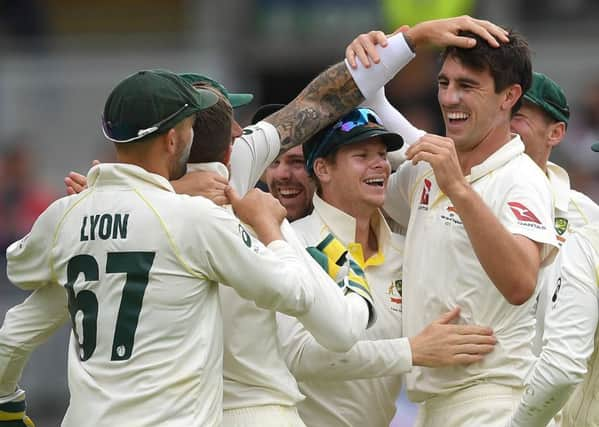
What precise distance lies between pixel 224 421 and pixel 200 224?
848mm

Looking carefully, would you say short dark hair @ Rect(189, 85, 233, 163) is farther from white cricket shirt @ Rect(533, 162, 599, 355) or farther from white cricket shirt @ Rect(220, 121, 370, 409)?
white cricket shirt @ Rect(533, 162, 599, 355)

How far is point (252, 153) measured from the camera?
582cm

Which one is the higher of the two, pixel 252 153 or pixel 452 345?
pixel 252 153

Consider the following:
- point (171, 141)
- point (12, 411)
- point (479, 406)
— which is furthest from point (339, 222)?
point (12, 411)

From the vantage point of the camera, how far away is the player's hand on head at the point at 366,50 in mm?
6090

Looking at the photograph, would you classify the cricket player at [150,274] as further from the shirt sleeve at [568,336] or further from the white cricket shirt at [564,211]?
the white cricket shirt at [564,211]

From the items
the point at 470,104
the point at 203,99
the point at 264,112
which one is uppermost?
the point at 203,99

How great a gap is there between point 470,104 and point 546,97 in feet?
3.47

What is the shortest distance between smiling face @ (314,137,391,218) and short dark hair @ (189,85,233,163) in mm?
880

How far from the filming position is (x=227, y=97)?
5637 mm

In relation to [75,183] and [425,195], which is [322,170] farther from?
[75,183]

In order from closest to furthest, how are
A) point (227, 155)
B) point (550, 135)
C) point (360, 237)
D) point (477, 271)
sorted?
point (227, 155)
point (477, 271)
point (360, 237)
point (550, 135)

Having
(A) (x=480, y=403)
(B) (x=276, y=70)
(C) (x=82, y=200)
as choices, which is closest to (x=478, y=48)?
(A) (x=480, y=403)

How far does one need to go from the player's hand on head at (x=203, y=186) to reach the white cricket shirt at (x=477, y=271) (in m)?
1.05
